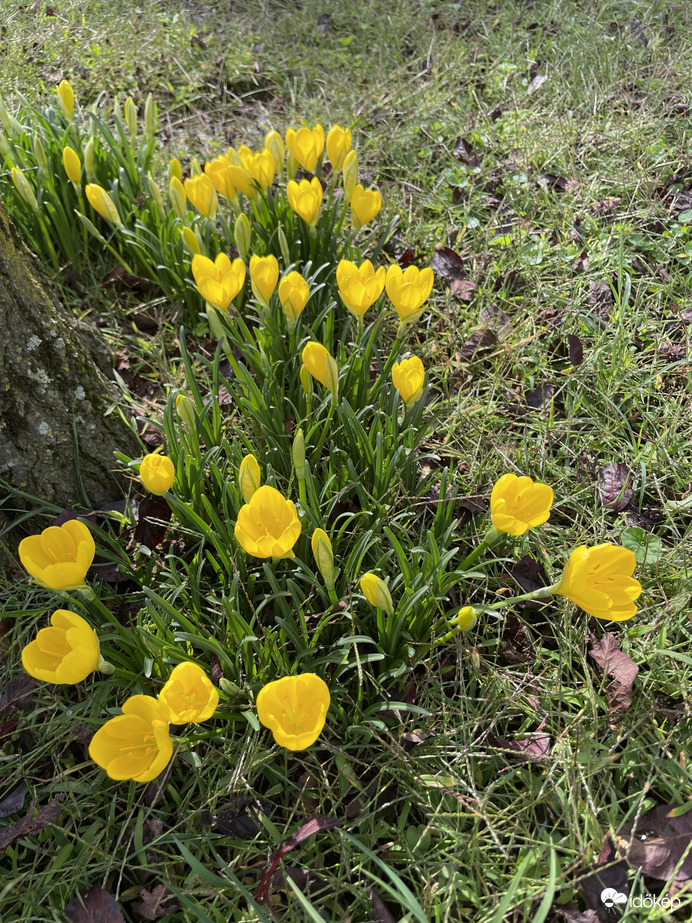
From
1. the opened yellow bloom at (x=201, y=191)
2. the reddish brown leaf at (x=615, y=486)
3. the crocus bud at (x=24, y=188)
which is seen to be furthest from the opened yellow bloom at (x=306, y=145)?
the reddish brown leaf at (x=615, y=486)

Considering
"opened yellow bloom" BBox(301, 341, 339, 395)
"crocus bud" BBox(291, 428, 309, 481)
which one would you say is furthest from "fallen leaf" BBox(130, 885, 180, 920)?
"opened yellow bloom" BBox(301, 341, 339, 395)

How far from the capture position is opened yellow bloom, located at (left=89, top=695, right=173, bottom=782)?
1100 millimetres

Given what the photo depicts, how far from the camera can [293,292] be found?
169 centimetres

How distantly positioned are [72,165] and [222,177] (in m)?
0.56

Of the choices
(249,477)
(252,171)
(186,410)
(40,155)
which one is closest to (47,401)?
(186,410)

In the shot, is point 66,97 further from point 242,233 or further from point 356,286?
point 356,286

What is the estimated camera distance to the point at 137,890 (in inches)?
50.1

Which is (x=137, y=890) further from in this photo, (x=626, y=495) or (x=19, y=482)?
(x=626, y=495)

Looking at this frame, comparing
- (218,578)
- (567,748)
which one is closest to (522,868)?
(567,748)

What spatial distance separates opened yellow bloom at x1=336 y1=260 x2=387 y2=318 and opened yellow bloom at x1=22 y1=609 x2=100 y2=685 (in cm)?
100

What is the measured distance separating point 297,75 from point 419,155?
124 centimetres

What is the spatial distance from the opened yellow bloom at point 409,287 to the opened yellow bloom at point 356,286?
0.03m

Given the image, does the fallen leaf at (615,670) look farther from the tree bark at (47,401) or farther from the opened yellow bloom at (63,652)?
the tree bark at (47,401)

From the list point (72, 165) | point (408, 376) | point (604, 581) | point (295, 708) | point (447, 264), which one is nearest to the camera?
point (295, 708)
